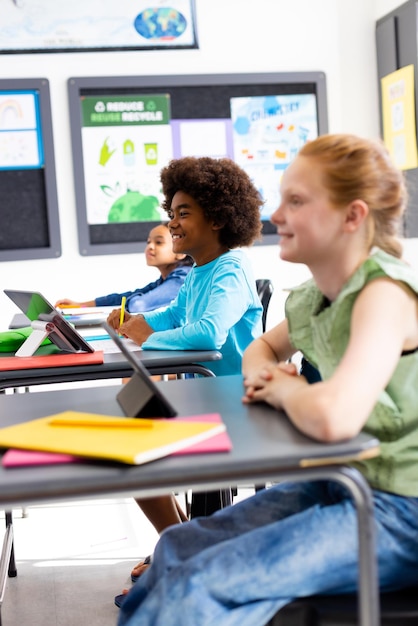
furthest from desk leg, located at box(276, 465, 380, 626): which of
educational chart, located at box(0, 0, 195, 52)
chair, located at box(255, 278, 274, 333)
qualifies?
educational chart, located at box(0, 0, 195, 52)

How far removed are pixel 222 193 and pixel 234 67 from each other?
9.07 feet

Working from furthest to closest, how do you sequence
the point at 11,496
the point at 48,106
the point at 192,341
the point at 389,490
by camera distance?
1. the point at 48,106
2. the point at 192,341
3. the point at 389,490
4. the point at 11,496

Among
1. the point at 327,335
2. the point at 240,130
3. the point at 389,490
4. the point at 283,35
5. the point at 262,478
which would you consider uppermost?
the point at 283,35

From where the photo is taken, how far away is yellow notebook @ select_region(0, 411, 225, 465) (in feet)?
3.39

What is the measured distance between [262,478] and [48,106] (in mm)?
4250

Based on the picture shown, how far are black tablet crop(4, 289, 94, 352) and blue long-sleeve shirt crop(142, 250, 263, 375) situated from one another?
185 millimetres

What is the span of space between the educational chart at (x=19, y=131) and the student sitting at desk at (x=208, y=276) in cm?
235

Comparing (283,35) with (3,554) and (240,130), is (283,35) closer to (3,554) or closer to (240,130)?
(240,130)

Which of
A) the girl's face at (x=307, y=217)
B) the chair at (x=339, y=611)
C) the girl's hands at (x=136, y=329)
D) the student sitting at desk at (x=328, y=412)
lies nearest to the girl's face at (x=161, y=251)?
the girl's hands at (x=136, y=329)

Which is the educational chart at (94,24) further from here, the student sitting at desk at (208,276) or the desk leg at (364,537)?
the desk leg at (364,537)

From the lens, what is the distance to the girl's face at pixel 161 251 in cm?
409

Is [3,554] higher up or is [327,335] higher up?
[327,335]

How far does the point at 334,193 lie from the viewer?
1.32m

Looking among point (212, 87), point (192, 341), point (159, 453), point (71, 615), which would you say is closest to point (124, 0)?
point (212, 87)
